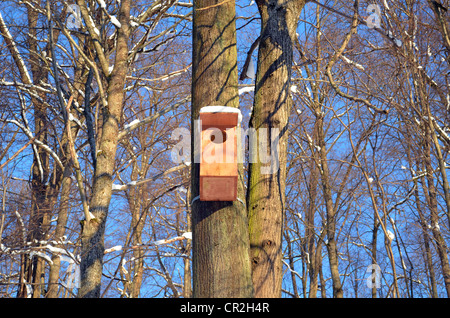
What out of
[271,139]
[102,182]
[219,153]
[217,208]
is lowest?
[217,208]

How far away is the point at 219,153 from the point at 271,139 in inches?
18.3

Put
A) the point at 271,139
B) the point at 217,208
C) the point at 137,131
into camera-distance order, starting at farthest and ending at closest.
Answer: the point at 137,131 < the point at 271,139 < the point at 217,208

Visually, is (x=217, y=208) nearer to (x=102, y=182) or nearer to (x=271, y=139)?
(x=271, y=139)

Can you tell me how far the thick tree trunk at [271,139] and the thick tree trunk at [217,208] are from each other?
0.62 feet

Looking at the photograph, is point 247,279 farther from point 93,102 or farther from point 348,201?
point 348,201

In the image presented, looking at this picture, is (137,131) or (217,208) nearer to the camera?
(217,208)

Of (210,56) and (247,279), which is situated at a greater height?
(210,56)

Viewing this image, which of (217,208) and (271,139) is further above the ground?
(271,139)

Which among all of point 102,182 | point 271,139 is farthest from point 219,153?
point 102,182

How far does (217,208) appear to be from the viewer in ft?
8.63

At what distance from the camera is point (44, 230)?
7.88 metres
